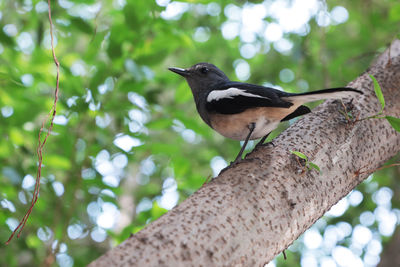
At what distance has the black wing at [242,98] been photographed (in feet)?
9.14

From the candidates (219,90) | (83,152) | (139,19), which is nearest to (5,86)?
(83,152)

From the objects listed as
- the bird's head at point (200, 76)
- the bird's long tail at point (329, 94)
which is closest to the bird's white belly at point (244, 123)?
the bird's long tail at point (329, 94)

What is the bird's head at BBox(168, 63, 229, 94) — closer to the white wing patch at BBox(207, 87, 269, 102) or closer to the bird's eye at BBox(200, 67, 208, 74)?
the bird's eye at BBox(200, 67, 208, 74)

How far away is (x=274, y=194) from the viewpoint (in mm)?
1854

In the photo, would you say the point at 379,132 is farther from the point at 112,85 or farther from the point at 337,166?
the point at 112,85

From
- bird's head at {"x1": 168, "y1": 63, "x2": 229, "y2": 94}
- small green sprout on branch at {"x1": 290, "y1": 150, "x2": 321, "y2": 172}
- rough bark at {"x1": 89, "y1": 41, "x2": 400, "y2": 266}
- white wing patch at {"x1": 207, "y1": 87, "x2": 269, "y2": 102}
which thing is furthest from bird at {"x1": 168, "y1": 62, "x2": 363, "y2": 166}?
small green sprout on branch at {"x1": 290, "y1": 150, "x2": 321, "y2": 172}

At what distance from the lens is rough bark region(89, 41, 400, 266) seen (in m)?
1.45

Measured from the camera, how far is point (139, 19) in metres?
2.90

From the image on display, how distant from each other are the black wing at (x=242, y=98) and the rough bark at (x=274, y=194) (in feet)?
1.13

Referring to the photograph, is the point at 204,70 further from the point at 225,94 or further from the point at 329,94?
the point at 329,94

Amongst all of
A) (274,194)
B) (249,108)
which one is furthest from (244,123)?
(274,194)

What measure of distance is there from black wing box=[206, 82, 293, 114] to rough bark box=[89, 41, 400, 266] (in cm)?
34

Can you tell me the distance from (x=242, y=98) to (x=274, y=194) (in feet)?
3.86

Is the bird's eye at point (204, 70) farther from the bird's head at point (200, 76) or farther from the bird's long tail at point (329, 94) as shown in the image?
the bird's long tail at point (329, 94)
